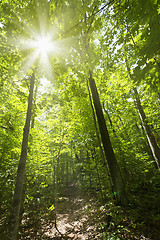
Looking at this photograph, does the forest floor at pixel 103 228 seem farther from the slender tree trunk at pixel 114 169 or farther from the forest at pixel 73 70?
the slender tree trunk at pixel 114 169

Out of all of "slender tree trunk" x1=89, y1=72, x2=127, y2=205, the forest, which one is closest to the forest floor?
the forest

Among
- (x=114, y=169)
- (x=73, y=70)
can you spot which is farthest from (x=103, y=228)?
(x=73, y=70)

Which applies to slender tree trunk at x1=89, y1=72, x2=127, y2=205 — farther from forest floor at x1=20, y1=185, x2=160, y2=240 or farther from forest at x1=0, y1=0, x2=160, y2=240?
forest floor at x1=20, y1=185, x2=160, y2=240

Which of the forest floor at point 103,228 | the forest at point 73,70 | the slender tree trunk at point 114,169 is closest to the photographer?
the forest at point 73,70

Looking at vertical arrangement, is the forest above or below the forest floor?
above

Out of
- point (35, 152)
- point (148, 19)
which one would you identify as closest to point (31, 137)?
point (35, 152)

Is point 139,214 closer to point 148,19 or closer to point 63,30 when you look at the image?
point 148,19

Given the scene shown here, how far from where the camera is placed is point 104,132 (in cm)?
505

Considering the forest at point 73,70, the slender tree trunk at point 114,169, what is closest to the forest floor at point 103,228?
the forest at point 73,70

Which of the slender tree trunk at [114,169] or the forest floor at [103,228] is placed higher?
the slender tree trunk at [114,169]

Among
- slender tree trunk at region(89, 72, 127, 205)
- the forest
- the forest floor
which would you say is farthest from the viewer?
slender tree trunk at region(89, 72, 127, 205)

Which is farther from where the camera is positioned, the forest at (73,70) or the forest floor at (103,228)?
the forest floor at (103,228)

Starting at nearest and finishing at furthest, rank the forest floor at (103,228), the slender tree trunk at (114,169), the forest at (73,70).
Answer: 1. the forest at (73,70)
2. the forest floor at (103,228)
3. the slender tree trunk at (114,169)

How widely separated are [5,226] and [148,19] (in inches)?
284
